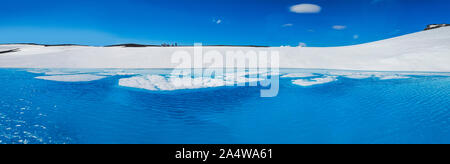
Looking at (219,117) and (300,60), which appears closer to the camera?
(219,117)

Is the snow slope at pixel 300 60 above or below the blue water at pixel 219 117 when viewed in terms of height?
above

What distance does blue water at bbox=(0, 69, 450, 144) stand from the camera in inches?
124

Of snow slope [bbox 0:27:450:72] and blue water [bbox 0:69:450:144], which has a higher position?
snow slope [bbox 0:27:450:72]

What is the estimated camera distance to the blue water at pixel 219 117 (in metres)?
3.16

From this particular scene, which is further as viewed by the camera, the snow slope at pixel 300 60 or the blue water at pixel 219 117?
the snow slope at pixel 300 60

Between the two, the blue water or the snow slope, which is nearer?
the blue water

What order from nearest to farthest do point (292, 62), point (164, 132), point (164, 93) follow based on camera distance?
1. point (164, 132)
2. point (164, 93)
3. point (292, 62)

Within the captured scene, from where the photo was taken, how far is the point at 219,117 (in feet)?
13.6

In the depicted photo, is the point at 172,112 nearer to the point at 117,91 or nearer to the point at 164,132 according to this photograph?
the point at 164,132

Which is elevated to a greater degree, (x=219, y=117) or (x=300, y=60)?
(x=300, y=60)
